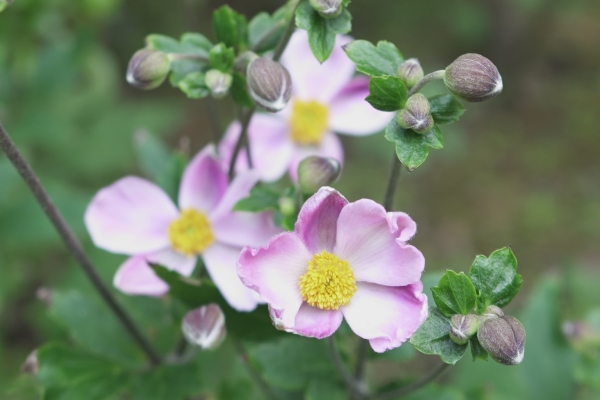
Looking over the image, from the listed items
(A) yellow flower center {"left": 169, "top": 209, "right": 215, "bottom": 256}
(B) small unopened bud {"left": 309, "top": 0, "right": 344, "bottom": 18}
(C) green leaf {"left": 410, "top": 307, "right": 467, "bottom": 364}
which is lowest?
(A) yellow flower center {"left": 169, "top": 209, "right": 215, "bottom": 256}

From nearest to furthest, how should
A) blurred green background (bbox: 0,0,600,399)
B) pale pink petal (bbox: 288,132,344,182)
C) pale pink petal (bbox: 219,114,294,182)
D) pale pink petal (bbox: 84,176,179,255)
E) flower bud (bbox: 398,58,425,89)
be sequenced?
flower bud (bbox: 398,58,425,89) → pale pink petal (bbox: 84,176,179,255) → pale pink petal (bbox: 219,114,294,182) → pale pink petal (bbox: 288,132,344,182) → blurred green background (bbox: 0,0,600,399)

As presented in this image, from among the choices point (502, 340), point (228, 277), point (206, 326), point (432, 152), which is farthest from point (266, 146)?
point (432, 152)

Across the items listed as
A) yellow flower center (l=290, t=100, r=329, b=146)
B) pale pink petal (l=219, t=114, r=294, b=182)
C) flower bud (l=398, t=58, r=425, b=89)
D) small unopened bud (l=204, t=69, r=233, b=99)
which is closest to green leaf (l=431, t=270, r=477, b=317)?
flower bud (l=398, t=58, r=425, b=89)

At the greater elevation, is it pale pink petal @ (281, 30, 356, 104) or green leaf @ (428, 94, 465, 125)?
green leaf @ (428, 94, 465, 125)

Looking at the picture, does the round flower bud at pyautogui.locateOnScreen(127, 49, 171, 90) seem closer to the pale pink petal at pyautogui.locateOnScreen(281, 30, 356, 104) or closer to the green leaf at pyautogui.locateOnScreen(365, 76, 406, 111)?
the green leaf at pyautogui.locateOnScreen(365, 76, 406, 111)

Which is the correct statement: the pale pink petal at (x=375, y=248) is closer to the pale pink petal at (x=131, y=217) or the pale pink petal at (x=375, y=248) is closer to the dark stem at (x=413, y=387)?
the dark stem at (x=413, y=387)

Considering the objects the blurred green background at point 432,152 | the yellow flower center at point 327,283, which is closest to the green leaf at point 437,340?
the yellow flower center at point 327,283

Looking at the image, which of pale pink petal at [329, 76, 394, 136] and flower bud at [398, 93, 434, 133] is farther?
pale pink petal at [329, 76, 394, 136]

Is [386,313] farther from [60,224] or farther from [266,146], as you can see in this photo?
[266,146]
